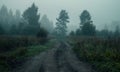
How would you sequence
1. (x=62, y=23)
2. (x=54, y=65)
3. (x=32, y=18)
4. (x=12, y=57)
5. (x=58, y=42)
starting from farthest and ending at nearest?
1. (x=62, y=23)
2. (x=32, y=18)
3. (x=58, y=42)
4. (x=12, y=57)
5. (x=54, y=65)

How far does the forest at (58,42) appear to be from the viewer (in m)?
21.2

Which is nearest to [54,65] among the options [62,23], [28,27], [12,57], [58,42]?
[12,57]

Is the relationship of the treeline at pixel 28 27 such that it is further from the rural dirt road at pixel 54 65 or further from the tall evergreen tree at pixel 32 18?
the rural dirt road at pixel 54 65

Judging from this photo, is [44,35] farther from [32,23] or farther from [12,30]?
[32,23]

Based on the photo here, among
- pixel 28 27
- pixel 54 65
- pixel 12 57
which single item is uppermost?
pixel 28 27

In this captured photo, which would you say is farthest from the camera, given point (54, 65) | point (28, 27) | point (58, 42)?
point (28, 27)

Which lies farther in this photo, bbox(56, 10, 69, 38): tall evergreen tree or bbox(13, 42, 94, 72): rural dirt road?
bbox(56, 10, 69, 38): tall evergreen tree

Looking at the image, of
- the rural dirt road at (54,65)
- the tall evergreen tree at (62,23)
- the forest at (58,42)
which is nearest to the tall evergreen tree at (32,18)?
the forest at (58,42)

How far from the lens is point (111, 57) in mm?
21953

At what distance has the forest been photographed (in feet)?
69.5

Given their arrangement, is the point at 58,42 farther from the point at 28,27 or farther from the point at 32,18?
the point at 32,18

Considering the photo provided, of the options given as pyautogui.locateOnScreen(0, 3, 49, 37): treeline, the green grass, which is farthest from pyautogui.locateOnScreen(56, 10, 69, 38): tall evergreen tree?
the green grass

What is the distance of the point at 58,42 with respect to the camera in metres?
62.8

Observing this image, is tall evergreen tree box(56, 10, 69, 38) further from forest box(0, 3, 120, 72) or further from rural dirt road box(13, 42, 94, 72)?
rural dirt road box(13, 42, 94, 72)
